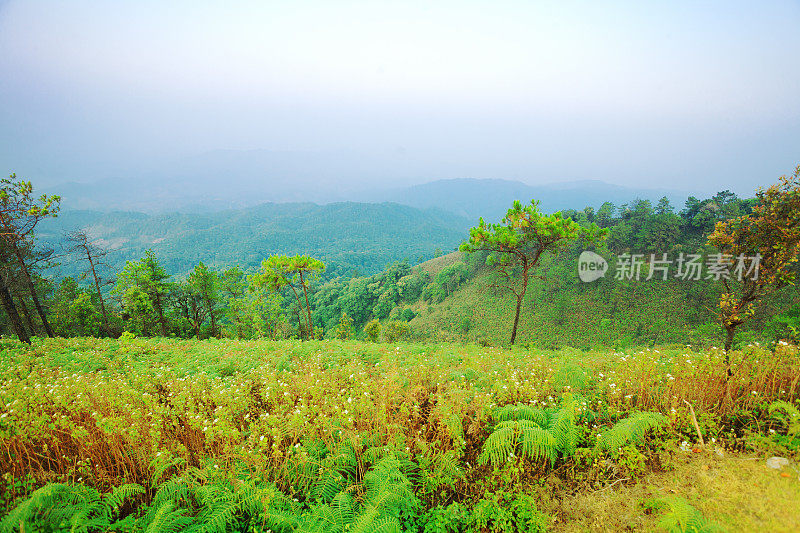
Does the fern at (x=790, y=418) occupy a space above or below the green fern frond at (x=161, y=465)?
above

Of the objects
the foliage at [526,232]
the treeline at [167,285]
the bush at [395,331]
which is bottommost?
the bush at [395,331]

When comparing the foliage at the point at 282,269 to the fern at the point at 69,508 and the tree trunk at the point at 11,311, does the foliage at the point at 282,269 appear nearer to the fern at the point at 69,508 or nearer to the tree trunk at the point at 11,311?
the tree trunk at the point at 11,311

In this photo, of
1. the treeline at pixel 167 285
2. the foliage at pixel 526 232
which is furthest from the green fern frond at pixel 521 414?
the treeline at pixel 167 285

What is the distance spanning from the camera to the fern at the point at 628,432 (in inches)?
195

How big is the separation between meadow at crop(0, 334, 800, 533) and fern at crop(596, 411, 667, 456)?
0.03 meters

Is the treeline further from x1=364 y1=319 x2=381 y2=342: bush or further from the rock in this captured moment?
the rock

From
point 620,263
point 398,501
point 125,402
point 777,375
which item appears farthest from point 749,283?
point 620,263

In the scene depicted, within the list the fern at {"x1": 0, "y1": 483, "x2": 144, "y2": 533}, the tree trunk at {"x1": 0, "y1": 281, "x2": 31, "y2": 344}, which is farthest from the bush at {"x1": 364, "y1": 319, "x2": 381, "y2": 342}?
the fern at {"x1": 0, "y1": 483, "x2": 144, "y2": 533}

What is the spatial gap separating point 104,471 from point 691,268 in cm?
5772

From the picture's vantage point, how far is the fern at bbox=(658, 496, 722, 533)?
3578mm

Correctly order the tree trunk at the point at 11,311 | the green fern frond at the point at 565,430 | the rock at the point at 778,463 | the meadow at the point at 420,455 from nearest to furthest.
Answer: the meadow at the point at 420,455, the rock at the point at 778,463, the green fern frond at the point at 565,430, the tree trunk at the point at 11,311

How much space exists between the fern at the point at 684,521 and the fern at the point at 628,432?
1142 mm

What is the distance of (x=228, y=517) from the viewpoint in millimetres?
3994

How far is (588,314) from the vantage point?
4369 cm
